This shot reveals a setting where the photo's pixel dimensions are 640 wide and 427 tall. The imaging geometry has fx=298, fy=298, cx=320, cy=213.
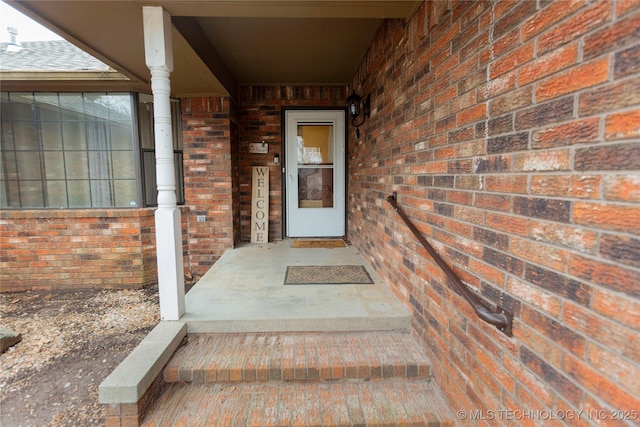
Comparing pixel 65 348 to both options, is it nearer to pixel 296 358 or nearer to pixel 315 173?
pixel 296 358

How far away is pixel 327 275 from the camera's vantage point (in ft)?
9.31

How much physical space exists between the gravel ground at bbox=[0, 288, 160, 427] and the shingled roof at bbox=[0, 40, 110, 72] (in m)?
2.75

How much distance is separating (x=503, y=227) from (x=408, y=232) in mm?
955

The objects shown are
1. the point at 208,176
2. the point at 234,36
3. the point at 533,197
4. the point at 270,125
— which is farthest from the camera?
the point at 270,125

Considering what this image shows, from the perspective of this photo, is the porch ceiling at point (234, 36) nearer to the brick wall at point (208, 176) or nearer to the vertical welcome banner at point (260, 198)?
the brick wall at point (208, 176)

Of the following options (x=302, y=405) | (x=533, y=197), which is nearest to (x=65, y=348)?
(x=302, y=405)

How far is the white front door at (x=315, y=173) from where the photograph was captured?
438 centimetres

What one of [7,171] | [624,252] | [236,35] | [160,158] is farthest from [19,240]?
[624,252]

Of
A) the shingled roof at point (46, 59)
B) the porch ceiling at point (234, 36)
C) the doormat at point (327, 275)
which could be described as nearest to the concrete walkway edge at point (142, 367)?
the doormat at point (327, 275)

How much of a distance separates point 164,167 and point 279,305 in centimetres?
125

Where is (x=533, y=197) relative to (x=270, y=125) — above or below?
below

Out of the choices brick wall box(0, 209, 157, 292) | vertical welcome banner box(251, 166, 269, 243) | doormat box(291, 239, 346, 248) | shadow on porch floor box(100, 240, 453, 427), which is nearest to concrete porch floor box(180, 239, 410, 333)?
shadow on porch floor box(100, 240, 453, 427)

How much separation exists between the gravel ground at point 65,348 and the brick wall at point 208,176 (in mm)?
862

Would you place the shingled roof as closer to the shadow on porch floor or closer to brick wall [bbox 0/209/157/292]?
brick wall [bbox 0/209/157/292]
